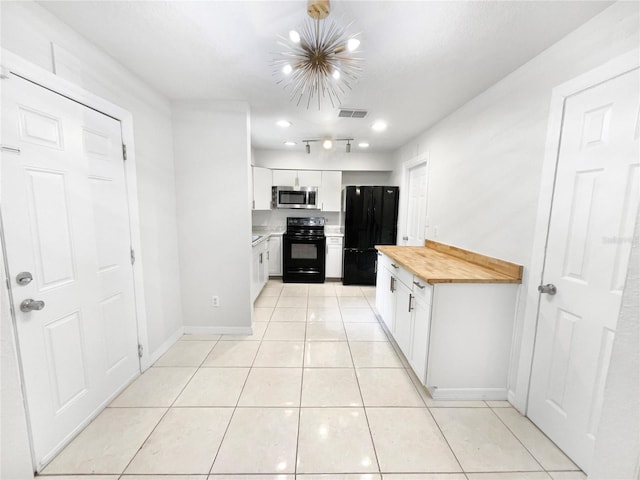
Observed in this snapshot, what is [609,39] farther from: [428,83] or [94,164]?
[94,164]

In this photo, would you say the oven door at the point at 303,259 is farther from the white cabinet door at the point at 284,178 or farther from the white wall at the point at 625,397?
the white wall at the point at 625,397

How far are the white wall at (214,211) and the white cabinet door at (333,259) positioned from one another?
2235 mm

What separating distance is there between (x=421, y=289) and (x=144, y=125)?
8.66ft

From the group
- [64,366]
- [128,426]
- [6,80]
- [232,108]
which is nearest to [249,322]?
[128,426]

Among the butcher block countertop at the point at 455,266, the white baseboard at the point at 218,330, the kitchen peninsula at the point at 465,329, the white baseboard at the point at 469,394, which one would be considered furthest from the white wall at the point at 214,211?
the white baseboard at the point at 469,394

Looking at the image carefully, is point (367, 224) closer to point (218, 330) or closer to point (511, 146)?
point (511, 146)

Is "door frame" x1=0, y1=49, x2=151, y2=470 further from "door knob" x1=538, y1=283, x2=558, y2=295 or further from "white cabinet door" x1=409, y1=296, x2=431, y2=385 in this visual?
"door knob" x1=538, y1=283, x2=558, y2=295

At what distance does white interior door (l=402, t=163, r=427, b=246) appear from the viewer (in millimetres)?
3535

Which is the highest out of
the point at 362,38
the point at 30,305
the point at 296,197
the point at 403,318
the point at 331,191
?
the point at 362,38

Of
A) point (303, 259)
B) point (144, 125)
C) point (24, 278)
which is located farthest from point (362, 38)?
point (303, 259)

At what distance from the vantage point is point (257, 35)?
60.6 inches

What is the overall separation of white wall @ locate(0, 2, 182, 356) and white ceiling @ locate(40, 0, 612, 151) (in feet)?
0.30

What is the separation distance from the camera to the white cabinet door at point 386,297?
8.71ft

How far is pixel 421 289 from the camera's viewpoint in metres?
1.97
